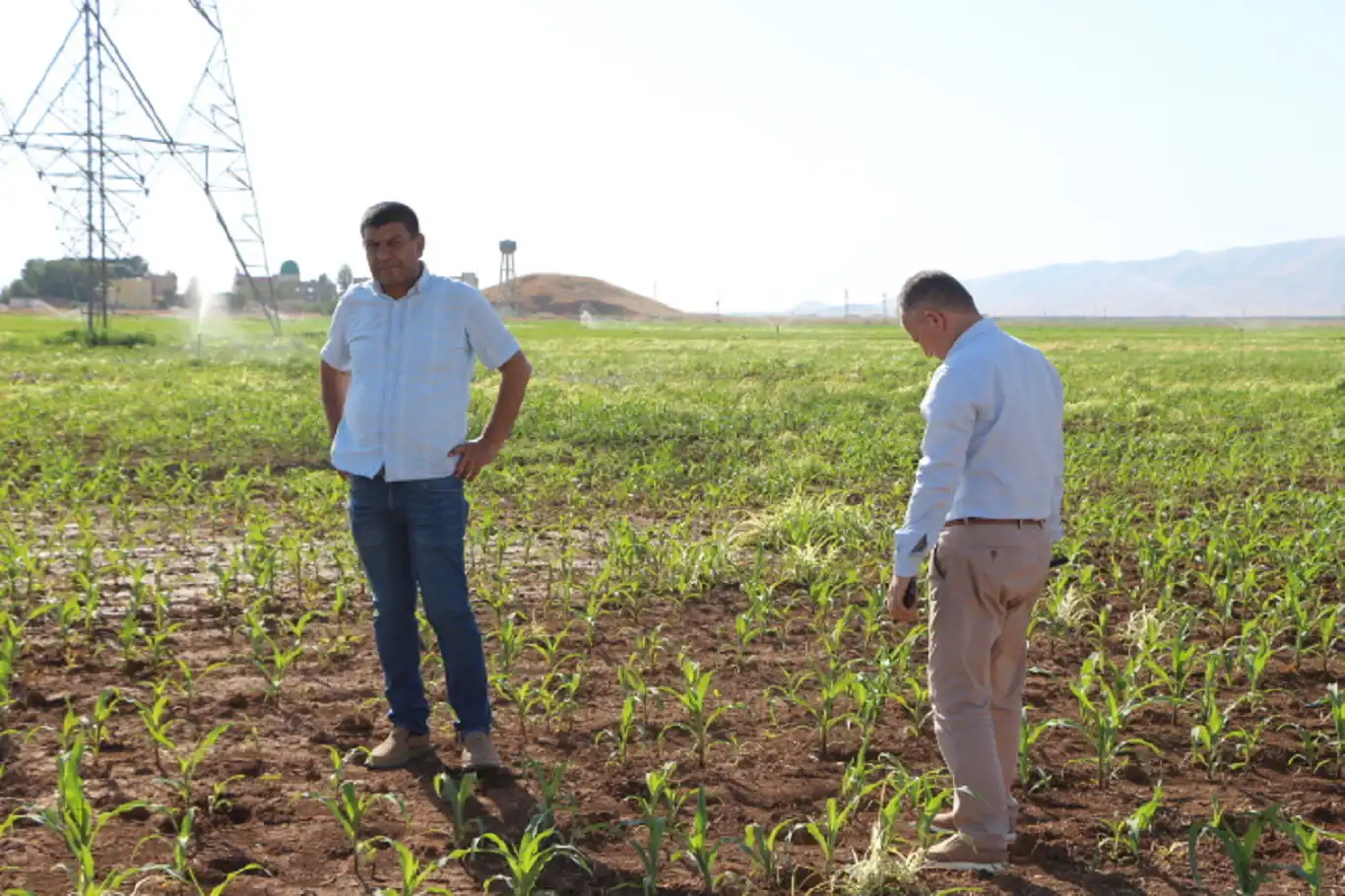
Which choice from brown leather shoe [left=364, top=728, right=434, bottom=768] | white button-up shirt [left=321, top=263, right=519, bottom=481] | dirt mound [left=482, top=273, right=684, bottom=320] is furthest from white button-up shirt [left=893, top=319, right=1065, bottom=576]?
dirt mound [left=482, top=273, right=684, bottom=320]

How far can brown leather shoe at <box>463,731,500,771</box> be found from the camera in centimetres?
462

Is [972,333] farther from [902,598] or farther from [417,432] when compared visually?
[417,432]

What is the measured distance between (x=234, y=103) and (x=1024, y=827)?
107ft

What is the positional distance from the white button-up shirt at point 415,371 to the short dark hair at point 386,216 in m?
0.22

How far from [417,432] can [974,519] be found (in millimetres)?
1990

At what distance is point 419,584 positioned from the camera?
4691 millimetres

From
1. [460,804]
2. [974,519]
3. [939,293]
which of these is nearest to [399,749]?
[460,804]

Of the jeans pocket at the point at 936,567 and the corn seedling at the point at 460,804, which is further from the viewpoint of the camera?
the corn seedling at the point at 460,804

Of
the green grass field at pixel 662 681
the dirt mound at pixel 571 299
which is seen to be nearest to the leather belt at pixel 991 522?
the green grass field at pixel 662 681

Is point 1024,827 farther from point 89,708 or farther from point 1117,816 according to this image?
point 89,708

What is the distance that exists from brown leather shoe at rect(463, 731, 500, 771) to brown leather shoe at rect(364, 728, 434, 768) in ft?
0.86

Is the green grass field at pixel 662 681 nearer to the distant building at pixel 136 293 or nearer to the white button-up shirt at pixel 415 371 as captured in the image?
Result: the white button-up shirt at pixel 415 371

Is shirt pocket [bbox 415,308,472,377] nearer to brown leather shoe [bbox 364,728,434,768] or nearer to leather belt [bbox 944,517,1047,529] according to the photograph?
brown leather shoe [bbox 364,728,434,768]

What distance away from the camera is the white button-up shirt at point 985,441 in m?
3.67
